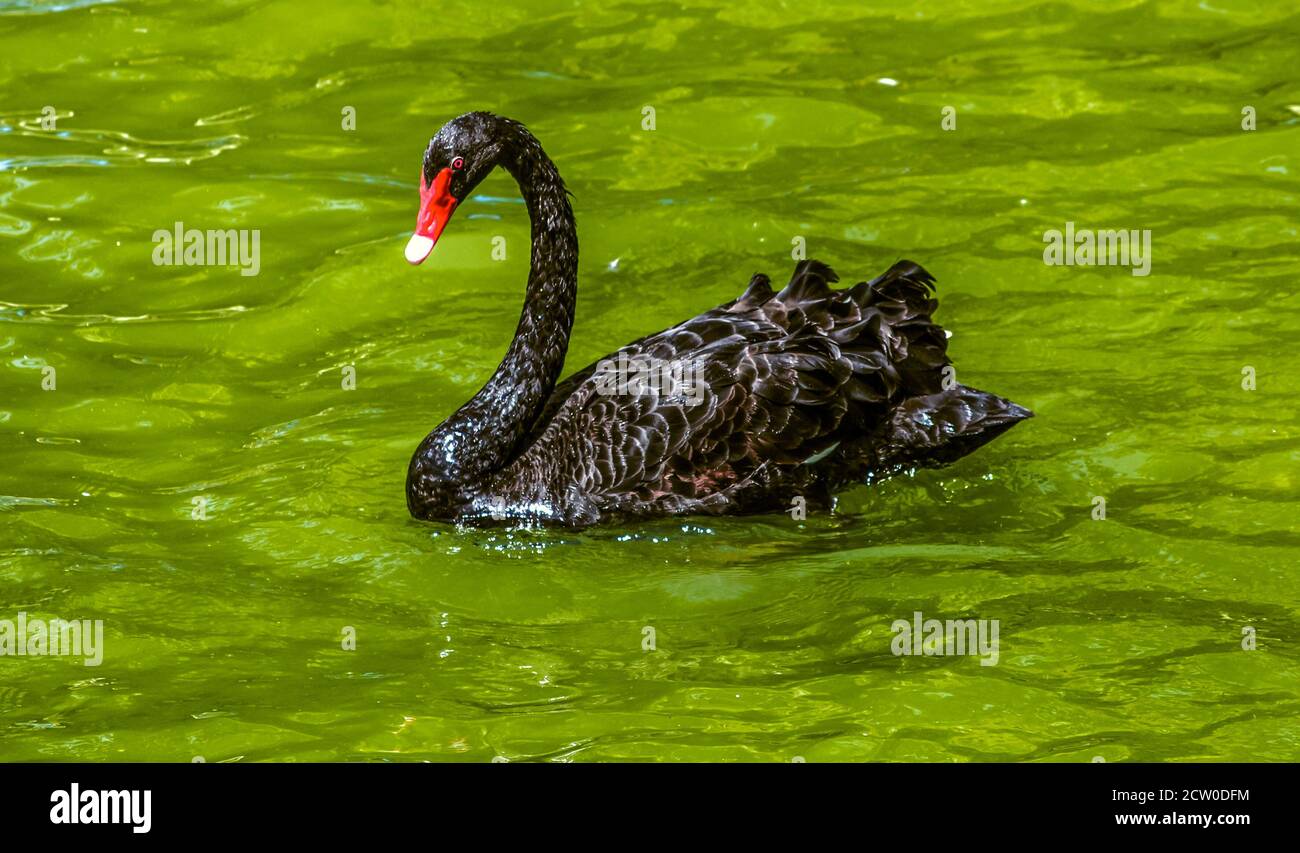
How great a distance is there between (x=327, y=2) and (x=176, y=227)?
3.34m

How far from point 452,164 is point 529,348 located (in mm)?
924

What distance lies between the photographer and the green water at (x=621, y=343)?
662 centimetres

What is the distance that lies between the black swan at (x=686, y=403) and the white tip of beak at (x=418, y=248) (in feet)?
0.05

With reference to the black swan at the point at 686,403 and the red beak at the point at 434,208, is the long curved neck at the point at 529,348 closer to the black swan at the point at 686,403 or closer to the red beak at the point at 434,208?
the black swan at the point at 686,403

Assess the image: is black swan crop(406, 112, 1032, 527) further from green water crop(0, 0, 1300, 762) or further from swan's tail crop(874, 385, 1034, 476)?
green water crop(0, 0, 1300, 762)

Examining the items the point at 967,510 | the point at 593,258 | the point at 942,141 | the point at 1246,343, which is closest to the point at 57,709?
the point at 967,510

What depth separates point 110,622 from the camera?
7285 mm

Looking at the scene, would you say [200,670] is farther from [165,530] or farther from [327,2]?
[327,2]

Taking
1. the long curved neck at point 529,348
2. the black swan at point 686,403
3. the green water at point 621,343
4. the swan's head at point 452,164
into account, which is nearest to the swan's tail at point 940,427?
the black swan at point 686,403

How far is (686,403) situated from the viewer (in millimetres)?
7840

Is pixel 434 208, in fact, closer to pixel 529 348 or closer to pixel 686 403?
pixel 529 348

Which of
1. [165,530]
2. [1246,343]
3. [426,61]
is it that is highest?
[426,61]

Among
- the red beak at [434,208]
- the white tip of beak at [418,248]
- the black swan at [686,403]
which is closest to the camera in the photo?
the white tip of beak at [418,248]

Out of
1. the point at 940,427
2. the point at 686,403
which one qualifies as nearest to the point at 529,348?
the point at 686,403
